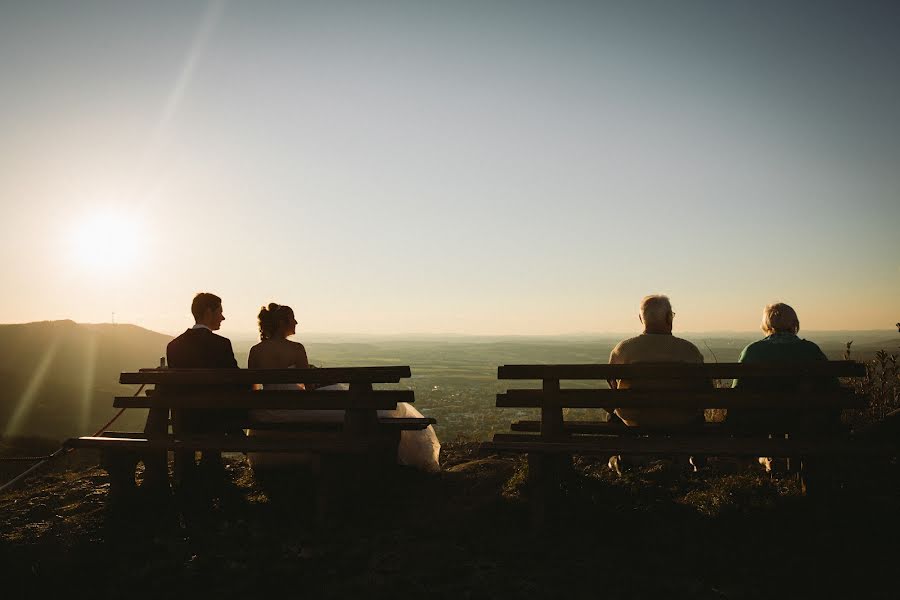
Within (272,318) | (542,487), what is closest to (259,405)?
(272,318)

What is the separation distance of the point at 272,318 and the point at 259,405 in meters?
1.78

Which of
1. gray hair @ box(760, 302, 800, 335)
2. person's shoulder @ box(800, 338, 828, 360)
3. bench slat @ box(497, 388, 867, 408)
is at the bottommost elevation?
bench slat @ box(497, 388, 867, 408)

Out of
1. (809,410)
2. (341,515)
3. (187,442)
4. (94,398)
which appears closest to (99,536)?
(187,442)

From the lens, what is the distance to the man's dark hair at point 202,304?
688 cm

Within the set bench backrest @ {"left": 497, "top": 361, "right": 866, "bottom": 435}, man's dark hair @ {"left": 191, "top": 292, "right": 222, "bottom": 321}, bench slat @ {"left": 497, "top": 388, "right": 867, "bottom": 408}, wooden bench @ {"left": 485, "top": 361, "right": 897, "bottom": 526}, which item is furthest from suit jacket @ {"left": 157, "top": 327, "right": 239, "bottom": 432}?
bench slat @ {"left": 497, "top": 388, "right": 867, "bottom": 408}

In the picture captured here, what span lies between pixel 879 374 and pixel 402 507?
33.3ft

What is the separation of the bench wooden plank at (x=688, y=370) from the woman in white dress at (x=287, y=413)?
242 cm

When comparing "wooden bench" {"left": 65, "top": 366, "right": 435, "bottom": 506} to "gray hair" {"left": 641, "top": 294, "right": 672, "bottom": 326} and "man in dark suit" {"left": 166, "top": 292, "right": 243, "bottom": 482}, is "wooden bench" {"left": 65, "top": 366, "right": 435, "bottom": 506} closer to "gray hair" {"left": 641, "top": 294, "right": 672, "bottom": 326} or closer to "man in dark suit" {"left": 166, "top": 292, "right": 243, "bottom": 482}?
"man in dark suit" {"left": 166, "top": 292, "right": 243, "bottom": 482}

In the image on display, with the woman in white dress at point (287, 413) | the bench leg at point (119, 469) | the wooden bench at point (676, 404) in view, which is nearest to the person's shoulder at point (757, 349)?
Answer: the wooden bench at point (676, 404)

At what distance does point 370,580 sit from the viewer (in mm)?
3910

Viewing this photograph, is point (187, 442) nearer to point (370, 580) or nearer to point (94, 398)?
point (370, 580)

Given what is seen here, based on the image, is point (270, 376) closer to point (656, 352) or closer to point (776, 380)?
point (656, 352)

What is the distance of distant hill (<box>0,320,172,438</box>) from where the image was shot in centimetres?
5053

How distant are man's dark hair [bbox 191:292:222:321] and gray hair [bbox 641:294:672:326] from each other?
5.29 metres
